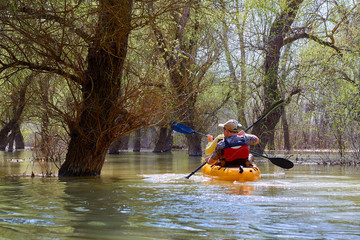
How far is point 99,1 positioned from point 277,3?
33.7 feet

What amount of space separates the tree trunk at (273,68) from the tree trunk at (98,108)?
9069 mm

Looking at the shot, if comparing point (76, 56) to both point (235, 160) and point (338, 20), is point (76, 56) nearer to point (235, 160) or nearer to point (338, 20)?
point (235, 160)

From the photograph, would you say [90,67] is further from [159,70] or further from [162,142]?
[162,142]

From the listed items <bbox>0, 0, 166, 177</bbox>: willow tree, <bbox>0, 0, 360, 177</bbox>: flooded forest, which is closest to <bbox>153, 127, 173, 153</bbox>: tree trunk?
<bbox>0, 0, 360, 177</bbox>: flooded forest

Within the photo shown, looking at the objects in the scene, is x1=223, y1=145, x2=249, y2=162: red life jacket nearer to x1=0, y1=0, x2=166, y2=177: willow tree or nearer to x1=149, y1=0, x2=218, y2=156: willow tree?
x1=149, y1=0, x2=218, y2=156: willow tree

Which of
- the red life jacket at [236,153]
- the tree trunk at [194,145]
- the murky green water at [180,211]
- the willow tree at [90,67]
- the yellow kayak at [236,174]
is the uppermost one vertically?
the willow tree at [90,67]

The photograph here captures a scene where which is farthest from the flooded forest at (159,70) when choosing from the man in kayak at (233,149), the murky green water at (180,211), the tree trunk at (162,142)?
the tree trunk at (162,142)

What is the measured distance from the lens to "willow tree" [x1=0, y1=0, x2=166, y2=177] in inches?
329

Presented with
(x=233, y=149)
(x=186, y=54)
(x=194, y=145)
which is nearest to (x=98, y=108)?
(x=233, y=149)

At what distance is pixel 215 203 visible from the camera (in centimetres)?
582

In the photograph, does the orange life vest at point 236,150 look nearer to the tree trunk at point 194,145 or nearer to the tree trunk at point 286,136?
the tree trunk at point 286,136

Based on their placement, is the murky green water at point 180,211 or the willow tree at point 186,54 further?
the willow tree at point 186,54

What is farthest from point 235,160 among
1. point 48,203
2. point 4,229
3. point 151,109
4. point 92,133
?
point 4,229

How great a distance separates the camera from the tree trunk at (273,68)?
17672mm
